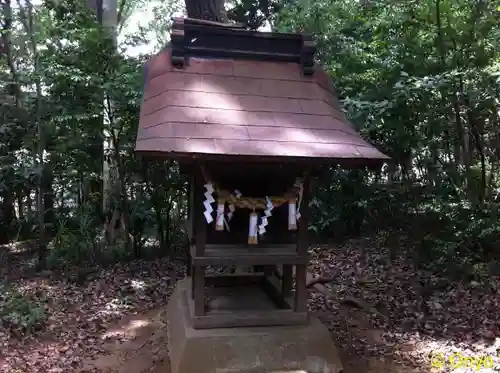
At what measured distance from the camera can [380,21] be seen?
6797 millimetres

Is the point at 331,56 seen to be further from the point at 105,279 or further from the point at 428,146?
the point at 105,279

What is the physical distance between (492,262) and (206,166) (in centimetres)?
424

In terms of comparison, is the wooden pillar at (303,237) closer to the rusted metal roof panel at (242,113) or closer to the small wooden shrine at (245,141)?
the small wooden shrine at (245,141)

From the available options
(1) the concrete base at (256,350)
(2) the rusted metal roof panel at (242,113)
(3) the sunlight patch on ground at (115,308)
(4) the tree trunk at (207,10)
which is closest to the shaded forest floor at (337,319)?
(3) the sunlight patch on ground at (115,308)

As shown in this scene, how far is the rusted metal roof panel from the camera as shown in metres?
3.57

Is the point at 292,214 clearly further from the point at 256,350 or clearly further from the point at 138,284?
the point at 138,284

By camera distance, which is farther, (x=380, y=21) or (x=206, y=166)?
(x=380, y=21)

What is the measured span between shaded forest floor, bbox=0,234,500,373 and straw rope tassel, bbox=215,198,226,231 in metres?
1.66

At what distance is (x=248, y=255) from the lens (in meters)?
4.00

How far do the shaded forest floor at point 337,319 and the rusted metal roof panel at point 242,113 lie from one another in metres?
2.21

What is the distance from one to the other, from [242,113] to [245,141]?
18.5 inches

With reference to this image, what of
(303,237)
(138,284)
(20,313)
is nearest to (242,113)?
(303,237)

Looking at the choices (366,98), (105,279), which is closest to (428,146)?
(366,98)

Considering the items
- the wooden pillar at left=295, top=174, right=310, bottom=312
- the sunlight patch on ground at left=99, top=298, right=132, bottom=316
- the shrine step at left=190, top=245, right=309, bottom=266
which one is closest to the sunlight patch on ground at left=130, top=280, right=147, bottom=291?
the sunlight patch on ground at left=99, top=298, right=132, bottom=316
